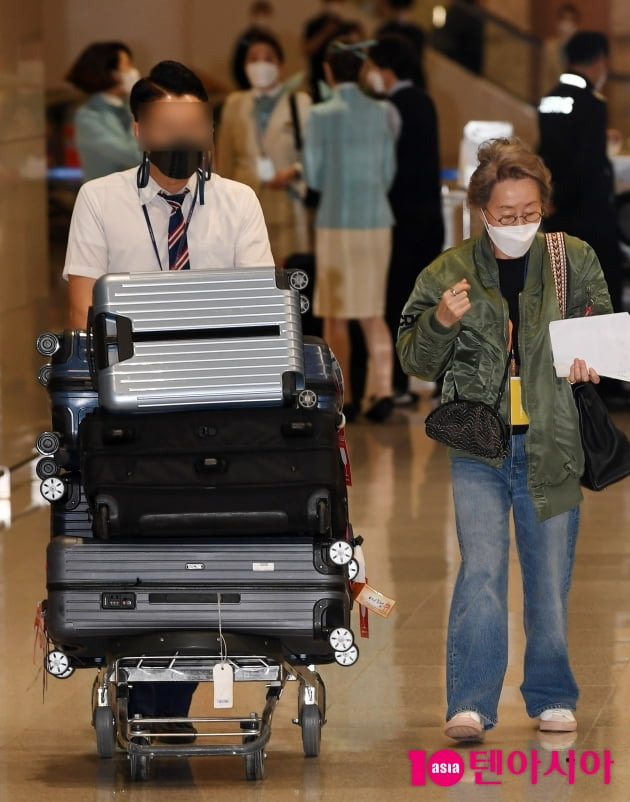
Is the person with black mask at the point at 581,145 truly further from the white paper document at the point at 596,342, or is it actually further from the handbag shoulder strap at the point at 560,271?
the white paper document at the point at 596,342

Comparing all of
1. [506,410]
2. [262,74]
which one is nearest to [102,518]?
[506,410]

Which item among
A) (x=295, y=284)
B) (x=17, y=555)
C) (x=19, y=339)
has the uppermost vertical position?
(x=295, y=284)

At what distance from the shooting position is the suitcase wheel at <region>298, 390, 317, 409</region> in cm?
390

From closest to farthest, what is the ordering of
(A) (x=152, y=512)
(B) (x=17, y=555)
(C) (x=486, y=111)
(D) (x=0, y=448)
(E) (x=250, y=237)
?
(A) (x=152, y=512)
(E) (x=250, y=237)
(B) (x=17, y=555)
(D) (x=0, y=448)
(C) (x=486, y=111)

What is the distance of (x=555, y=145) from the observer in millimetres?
9406

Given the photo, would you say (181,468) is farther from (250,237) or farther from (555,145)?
(555,145)

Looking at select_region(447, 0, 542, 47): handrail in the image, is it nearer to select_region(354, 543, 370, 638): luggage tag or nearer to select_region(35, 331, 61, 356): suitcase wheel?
select_region(354, 543, 370, 638): luggage tag

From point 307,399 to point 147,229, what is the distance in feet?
2.40

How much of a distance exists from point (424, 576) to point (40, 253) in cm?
368

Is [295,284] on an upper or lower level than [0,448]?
upper

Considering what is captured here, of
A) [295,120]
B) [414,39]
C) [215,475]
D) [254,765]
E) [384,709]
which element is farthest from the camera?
[414,39]

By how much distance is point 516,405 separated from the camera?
175 inches

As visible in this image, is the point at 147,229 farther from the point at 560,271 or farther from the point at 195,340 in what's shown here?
the point at 560,271

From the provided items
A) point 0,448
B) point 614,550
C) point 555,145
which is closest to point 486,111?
point 555,145
